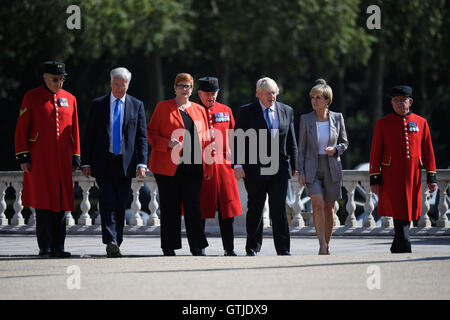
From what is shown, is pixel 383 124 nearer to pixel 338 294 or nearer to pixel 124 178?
pixel 124 178

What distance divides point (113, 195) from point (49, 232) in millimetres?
797

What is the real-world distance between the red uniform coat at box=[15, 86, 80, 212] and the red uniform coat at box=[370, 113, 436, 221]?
3.27 metres

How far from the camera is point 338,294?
808 centimetres

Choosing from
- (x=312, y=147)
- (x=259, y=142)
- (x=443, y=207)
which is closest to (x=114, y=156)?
(x=259, y=142)

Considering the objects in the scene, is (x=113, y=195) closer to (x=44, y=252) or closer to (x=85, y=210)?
(x=44, y=252)

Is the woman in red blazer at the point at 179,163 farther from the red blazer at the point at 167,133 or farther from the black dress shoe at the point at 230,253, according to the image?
the black dress shoe at the point at 230,253

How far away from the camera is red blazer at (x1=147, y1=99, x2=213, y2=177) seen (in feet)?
38.1

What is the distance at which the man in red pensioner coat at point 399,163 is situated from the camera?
38.3 feet

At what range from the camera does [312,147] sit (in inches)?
467

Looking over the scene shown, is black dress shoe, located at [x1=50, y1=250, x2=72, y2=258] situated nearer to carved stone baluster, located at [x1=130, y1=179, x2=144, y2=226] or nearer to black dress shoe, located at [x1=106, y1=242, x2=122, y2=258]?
black dress shoe, located at [x1=106, y1=242, x2=122, y2=258]

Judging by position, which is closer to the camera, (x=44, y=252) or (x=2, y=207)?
(x=44, y=252)

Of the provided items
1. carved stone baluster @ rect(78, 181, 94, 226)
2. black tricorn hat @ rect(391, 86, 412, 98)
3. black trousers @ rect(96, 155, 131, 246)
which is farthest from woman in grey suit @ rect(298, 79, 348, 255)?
carved stone baluster @ rect(78, 181, 94, 226)

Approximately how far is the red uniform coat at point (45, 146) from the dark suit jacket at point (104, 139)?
30cm
